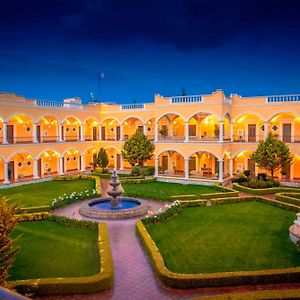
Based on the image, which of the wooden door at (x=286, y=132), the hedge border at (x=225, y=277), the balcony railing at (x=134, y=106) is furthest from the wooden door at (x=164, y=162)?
the hedge border at (x=225, y=277)

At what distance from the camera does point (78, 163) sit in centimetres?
3950

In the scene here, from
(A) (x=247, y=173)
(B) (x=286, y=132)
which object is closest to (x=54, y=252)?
(A) (x=247, y=173)

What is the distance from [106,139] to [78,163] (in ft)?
15.3

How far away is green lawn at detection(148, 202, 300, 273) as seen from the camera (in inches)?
485

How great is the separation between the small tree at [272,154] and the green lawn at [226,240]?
772 centimetres

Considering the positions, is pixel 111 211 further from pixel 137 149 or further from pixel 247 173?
pixel 247 173

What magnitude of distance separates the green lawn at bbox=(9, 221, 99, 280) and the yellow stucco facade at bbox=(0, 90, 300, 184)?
49.6 ft

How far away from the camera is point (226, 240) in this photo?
49.2 feet

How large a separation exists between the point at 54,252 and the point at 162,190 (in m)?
14.9

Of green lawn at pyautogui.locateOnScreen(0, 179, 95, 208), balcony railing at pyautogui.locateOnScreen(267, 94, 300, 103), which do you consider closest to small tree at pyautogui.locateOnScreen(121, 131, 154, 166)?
green lawn at pyautogui.locateOnScreen(0, 179, 95, 208)

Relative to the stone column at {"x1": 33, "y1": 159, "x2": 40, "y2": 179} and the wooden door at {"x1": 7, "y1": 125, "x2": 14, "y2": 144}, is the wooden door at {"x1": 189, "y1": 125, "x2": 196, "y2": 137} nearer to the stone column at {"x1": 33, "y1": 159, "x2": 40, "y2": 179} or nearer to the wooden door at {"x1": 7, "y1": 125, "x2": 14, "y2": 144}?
the stone column at {"x1": 33, "y1": 159, "x2": 40, "y2": 179}

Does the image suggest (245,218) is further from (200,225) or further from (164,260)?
(164,260)

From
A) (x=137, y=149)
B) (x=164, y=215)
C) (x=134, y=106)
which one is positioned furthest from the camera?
(x=134, y=106)


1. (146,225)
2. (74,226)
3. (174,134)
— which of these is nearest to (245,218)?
(146,225)
